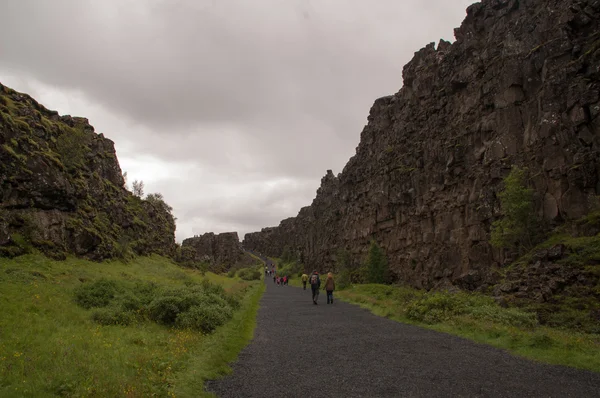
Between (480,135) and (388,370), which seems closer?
(388,370)

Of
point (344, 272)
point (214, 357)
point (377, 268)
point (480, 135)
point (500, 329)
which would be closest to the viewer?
point (214, 357)

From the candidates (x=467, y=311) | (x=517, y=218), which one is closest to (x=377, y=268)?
(x=517, y=218)

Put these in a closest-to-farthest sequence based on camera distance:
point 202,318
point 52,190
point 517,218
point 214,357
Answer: point 214,357 < point 202,318 < point 517,218 < point 52,190

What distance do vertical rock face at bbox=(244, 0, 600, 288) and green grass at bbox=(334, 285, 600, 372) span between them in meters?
15.5

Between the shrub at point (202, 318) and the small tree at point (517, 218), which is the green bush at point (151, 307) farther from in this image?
the small tree at point (517, 218)

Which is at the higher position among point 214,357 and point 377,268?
point 377,268

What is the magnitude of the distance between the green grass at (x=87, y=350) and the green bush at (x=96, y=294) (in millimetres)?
463

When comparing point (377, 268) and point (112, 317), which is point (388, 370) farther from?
point (377, 268)

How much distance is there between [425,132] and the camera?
175 feet

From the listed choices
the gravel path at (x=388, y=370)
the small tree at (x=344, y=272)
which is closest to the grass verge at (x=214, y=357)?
the gravel path at (x=388, y=370)

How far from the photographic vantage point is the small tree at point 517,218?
29641mm

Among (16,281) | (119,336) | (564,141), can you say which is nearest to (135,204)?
(16,281)

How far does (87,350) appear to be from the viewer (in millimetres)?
11156

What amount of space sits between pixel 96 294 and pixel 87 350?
9.55m
